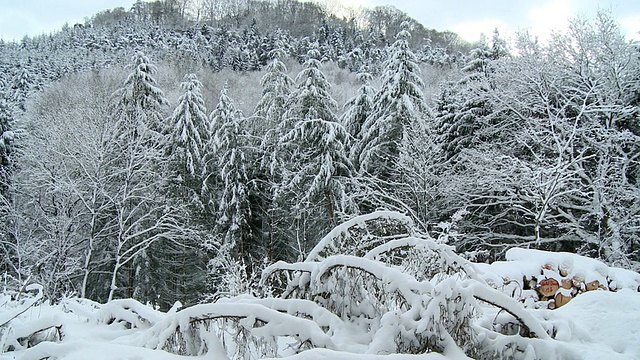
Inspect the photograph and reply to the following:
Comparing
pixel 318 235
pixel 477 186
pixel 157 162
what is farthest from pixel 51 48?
pixel 477 186

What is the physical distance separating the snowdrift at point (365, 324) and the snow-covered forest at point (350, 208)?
0.01m

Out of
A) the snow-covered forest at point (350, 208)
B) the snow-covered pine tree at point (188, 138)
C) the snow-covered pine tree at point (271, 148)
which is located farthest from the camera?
the snow-covered pine tree at point (271, 148)

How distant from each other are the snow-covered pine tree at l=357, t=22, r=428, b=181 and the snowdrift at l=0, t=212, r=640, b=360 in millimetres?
12712

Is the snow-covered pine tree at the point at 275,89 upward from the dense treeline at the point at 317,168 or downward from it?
upward

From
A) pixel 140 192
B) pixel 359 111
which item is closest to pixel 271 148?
pixel 359 111

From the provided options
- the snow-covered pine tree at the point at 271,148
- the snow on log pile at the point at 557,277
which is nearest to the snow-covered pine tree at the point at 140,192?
the snow-covered pine tree at the point at 271,148

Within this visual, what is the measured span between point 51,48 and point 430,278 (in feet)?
220

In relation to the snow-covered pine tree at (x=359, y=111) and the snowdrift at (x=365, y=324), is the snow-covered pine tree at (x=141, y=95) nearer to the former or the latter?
the snow-covered pine tree at (x=359, y=111)

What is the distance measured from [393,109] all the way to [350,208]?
4570mm

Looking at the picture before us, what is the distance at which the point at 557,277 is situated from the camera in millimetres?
6316

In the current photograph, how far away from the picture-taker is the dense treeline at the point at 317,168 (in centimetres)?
1308

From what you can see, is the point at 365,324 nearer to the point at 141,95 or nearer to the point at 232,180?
the point at 232,180

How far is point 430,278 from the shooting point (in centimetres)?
340

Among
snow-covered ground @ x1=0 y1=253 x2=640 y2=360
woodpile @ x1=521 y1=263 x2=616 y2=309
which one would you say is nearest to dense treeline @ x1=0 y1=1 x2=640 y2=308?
woodpile @ x1=521 y1=263 x2=616 y2=309
